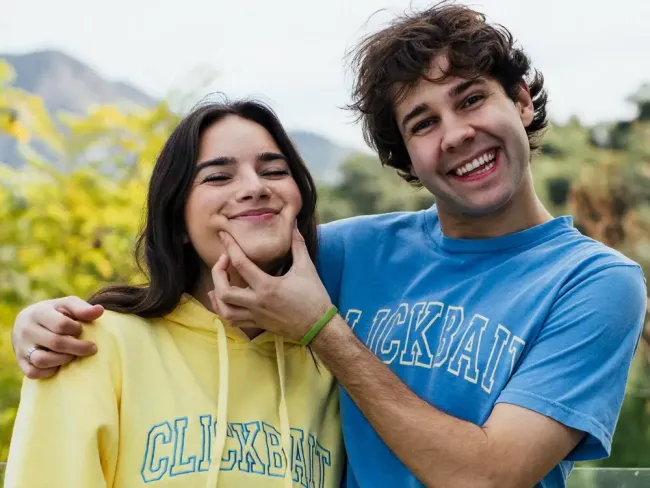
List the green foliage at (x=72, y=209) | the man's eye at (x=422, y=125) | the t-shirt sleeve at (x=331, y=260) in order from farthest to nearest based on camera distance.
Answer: the green foliage at (x=72, y=209), the t-shirt sleeve at (x=331, y=260), the man's eye at (x=422, y=125)

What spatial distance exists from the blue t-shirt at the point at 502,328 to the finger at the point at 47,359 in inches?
29.0

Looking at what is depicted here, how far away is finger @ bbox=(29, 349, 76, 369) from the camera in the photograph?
2.09 m

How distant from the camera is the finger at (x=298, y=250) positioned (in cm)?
232

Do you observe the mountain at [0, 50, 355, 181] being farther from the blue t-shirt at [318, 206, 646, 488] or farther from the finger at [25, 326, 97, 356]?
the finger at [25, 326, 97, 356]

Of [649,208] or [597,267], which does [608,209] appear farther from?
[597,267]

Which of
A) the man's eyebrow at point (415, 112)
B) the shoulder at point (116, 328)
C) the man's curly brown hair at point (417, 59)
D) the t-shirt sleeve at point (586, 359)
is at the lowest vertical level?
the t-shirt sleeve at point (586, 359)

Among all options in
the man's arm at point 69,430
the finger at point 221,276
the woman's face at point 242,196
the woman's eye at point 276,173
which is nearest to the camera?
the man's arm at point 69,430

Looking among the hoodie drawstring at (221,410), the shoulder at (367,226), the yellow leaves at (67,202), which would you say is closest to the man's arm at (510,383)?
the hoodie drawstring at (221,410)

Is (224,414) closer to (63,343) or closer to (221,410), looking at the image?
(221,410)

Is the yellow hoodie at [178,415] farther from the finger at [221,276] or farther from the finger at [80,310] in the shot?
the finger at [221,276]

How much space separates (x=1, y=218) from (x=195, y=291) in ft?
6.06

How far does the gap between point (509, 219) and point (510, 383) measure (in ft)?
1.71

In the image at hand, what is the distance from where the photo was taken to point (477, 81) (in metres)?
2.55

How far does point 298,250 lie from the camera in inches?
92.8
